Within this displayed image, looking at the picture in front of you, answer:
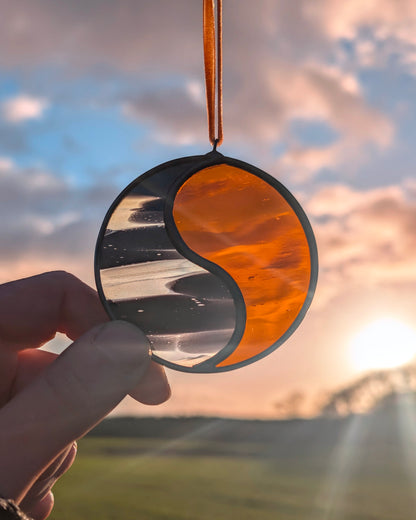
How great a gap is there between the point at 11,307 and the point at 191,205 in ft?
2.77

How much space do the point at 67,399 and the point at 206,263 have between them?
22.5 inches

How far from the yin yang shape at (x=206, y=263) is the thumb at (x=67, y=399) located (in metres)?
0.14

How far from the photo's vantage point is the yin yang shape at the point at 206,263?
157cm

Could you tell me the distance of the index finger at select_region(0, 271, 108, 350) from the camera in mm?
1926

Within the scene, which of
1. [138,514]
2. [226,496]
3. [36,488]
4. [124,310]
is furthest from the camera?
[226,496]

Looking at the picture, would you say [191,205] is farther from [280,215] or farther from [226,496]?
[226,496]

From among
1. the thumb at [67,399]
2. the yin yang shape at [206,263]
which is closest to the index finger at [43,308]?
the yin yang shape at [206,263]

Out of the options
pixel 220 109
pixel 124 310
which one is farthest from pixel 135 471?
pixel 220 109

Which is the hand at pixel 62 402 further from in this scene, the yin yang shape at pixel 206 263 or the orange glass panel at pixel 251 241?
the orange glass panel at pixel 251 241

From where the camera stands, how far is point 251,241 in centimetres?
159

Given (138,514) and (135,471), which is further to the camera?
(135,471)

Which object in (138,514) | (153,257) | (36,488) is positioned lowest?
(138,514)

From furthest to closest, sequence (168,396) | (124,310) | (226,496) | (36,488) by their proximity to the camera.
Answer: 1. (226,496)
2. (168,396)
3. (36,488)
4. (124,310)

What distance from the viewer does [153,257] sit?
1.59 meters
